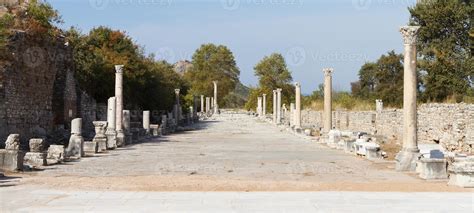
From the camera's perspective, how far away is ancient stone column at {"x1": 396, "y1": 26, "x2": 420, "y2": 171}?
15875 millimetres

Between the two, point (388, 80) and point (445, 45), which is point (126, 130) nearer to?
point (445, 45)

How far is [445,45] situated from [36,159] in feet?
107

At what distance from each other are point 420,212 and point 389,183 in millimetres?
3979

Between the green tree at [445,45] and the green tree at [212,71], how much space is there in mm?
69653

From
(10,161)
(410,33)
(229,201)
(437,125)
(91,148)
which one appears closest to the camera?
(229,201)

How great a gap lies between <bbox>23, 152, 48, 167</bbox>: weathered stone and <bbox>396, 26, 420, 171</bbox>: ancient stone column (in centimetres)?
923

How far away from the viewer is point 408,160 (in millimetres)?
15766

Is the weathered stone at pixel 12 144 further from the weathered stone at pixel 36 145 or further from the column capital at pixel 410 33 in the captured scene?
the column capital at pixel 410 33

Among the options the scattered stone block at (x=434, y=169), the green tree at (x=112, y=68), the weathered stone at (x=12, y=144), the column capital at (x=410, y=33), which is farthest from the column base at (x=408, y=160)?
the green tree at (x=112, y=68)

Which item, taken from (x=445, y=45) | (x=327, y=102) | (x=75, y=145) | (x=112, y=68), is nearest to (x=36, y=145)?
(x=75, y=145)

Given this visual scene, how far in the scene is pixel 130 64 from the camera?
42.8 meters

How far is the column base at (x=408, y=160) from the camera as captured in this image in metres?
15.6

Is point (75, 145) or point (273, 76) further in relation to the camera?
point (273, 76)

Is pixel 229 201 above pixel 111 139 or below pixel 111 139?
below
